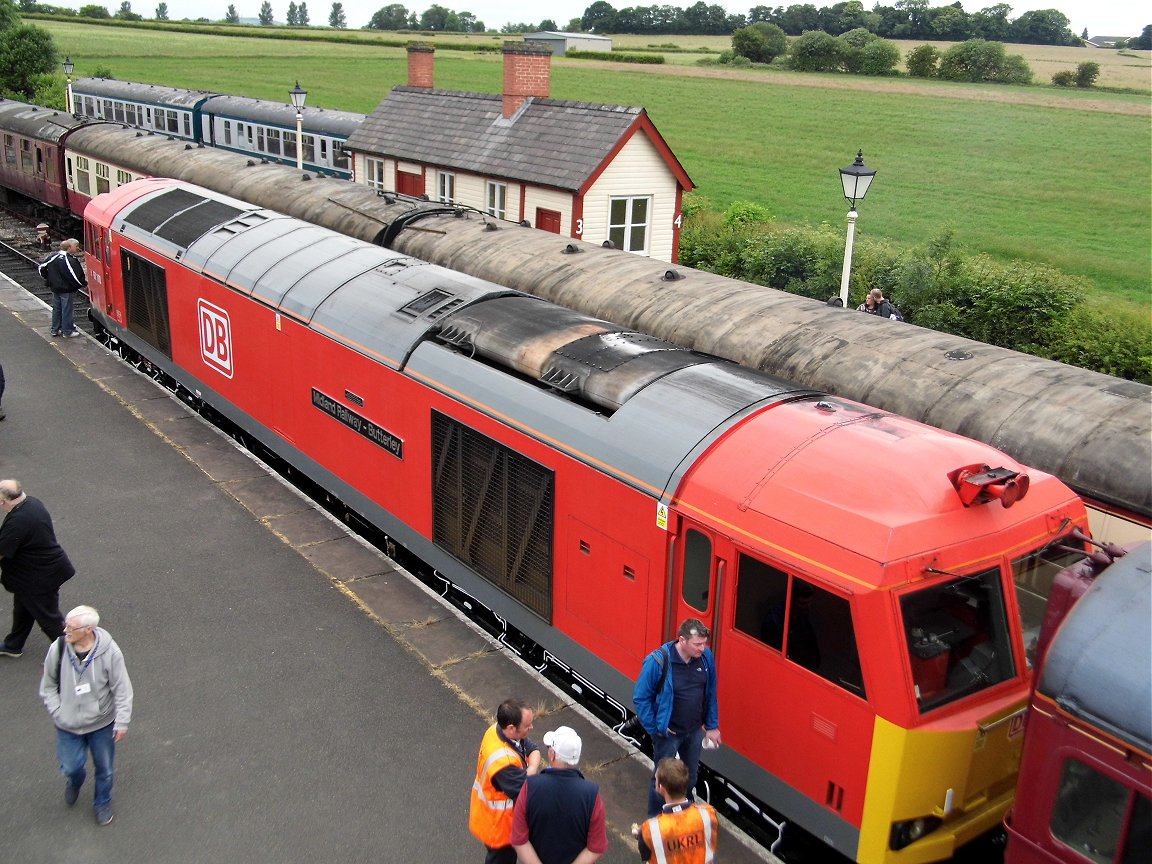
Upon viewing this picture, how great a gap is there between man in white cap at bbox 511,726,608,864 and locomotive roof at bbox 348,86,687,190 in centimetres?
1669

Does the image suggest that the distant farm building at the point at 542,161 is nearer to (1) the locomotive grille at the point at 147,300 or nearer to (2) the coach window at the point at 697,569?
(1) the locomotive grille at the point at 147,300

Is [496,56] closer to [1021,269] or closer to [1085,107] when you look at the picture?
[1085,107]

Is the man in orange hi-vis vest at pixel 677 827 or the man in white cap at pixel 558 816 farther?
the man in white cap at pixel 558 816

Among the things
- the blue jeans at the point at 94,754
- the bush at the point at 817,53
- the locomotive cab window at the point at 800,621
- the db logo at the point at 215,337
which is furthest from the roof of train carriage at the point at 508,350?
the bush at the point at 817,53

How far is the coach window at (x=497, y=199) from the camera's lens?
22.3 meters

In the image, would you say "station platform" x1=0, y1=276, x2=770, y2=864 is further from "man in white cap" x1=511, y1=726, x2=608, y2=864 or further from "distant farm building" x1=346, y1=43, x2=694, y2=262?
"distant farm building" x1=346, y1=43, x2=694, y2=262

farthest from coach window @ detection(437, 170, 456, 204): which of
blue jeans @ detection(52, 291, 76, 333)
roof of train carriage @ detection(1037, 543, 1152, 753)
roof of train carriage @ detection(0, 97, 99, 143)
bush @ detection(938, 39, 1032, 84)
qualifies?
bush @ detection(938, 39, 1032, 84)

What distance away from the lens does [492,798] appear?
5203 millimetres

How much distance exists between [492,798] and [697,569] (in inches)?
74.6

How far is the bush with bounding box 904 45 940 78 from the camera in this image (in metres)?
56.1

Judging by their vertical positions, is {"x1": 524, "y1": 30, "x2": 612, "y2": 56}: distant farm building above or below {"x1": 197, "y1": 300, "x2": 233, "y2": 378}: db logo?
above

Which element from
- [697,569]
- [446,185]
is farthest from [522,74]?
[697,569]

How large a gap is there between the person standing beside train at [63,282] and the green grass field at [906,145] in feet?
56.3

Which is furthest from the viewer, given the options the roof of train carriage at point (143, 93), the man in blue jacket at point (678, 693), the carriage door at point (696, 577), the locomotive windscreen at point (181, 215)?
the roof of train carriage at point (143, 93)
